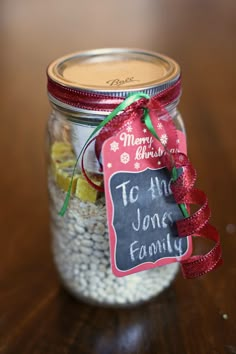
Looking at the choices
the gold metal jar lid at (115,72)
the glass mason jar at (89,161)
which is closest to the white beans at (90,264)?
the glass mason jar at (89,161)

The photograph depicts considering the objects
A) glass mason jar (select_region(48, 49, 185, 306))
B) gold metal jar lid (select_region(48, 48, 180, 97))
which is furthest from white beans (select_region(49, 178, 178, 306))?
gold metal jar lid (select_region(48, 48, 180, 97))

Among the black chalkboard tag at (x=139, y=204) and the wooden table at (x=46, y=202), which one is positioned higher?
the black chalkboard tag at (x=139, y=204)

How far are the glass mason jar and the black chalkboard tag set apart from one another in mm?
31

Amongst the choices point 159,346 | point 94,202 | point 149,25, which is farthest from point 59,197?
point 149,25

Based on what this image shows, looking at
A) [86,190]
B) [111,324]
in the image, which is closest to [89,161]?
[86,190]

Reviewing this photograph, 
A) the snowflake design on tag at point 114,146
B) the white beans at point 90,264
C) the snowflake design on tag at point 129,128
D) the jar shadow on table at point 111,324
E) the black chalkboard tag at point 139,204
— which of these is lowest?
the jar shadow on table at point 111,324

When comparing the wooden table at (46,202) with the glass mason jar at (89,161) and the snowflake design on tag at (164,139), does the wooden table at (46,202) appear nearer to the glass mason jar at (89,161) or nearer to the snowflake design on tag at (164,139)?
the glass mason jar at (89,161)

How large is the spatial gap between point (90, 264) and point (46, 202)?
17 centimetres

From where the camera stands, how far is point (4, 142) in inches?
30.4

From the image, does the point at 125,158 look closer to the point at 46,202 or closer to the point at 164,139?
the point at 164,139

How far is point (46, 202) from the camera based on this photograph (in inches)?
26.2

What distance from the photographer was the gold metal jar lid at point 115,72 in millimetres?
433

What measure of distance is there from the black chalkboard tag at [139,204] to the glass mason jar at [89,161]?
31mm

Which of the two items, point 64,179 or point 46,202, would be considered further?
point 46,202
